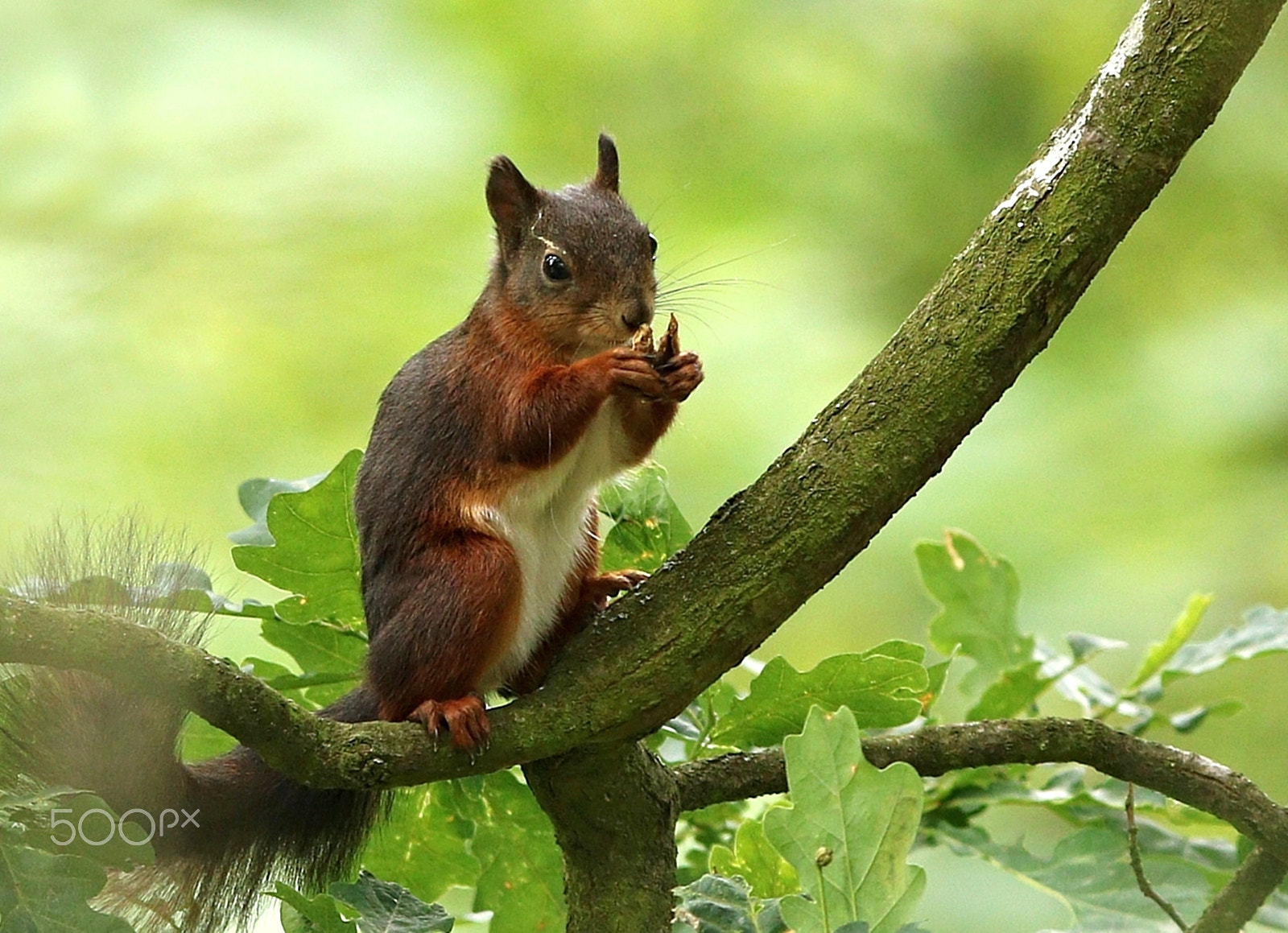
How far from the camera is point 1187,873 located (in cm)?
144

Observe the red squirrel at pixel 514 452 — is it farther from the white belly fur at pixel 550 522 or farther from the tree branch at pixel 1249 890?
the tree branch at pixel 1249 890

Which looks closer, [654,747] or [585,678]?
[585,678]

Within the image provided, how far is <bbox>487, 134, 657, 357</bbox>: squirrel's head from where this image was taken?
1.72 m

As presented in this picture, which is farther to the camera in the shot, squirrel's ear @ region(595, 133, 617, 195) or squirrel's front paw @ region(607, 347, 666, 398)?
squirrel's ear @ region(595, 133, 617, 195)

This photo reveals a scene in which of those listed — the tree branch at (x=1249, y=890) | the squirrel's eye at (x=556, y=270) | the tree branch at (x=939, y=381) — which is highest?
the squirrel's eye at (x=556, y=270)

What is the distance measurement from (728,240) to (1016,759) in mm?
1868

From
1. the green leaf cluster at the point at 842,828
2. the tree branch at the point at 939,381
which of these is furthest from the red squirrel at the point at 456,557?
the green leaf cluster at the point at 842,828

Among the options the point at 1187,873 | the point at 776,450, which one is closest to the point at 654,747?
the point at 1187,873

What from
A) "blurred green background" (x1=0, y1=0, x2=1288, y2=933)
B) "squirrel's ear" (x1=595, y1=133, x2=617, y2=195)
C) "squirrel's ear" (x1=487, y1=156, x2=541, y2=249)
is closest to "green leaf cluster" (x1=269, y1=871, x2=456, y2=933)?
"squirrel's ear" (x1=487, y1=156, x2=541, y2=249)

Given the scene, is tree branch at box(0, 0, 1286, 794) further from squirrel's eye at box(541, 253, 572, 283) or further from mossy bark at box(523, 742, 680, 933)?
squirrel's eye at box(541, 253, 572, 283)

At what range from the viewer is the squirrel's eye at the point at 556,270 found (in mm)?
1745

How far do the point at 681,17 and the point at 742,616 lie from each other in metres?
2.81

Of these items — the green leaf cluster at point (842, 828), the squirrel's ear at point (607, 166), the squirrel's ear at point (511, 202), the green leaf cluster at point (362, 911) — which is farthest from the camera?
the squirrel's ear at point (607, 166)

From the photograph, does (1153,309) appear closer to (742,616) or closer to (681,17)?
(681,17)
